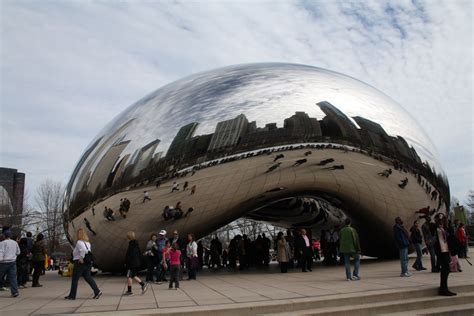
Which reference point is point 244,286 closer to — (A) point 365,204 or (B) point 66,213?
(A) point 365,204

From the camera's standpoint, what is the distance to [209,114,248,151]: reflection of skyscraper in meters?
9.70

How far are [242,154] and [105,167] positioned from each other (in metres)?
3.30

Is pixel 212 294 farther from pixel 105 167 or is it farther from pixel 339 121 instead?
pixel 339 121

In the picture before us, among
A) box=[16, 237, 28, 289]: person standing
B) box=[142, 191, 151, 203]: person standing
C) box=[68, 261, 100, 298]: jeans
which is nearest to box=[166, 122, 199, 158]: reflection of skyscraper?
box=[142, 191, 151, 203]: person standing

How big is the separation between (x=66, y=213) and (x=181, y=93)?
14.8 feet

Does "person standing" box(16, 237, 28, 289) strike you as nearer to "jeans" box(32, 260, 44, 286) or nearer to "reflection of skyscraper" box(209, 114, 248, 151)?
"jeans" box(32, 260, 44, 286)

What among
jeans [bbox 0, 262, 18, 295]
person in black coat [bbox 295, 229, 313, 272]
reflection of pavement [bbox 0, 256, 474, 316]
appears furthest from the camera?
person in black coat [bbox 295, 229, 313, 272]

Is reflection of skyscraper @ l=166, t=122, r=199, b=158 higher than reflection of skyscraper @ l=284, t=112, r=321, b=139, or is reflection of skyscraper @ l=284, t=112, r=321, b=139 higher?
reflection of skyscraper @ l=284, t=112, r=321, b=139

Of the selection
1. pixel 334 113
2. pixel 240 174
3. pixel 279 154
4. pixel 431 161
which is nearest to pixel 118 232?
pixel 240 174

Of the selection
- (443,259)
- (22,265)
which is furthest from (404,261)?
(22,265)

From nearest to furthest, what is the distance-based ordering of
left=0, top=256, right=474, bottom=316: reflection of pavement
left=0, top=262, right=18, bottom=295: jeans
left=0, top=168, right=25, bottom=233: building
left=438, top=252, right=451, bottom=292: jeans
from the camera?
left=0, top=256, right=474, bottom=316: reflection of pavement < left=438, top=252, right=451, bottom=292: jeans < left=0, top=262, right=18, bottom=295: jeans < left=0, top=168, right=25, bottom=233: building

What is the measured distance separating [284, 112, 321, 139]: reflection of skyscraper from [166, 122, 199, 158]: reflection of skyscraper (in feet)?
7.22

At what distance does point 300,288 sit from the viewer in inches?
305

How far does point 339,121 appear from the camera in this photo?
34.2 feet
